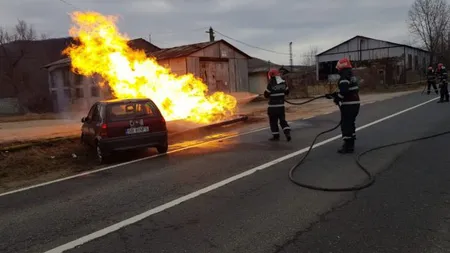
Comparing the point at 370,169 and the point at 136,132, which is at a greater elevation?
the point at 136,132

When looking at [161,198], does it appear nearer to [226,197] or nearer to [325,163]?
[226,197]

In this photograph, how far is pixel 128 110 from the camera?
8938 mm

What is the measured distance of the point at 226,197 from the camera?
17.5 feet

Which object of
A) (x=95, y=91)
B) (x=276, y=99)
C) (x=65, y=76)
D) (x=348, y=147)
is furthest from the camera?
(x=65, y=76)

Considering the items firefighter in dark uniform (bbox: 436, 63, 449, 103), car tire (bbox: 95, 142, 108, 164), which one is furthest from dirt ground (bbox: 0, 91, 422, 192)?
firefighter in dark uniform (bbox: 436, 63, 449, 103)

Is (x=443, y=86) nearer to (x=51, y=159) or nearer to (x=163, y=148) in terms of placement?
(x=163, y=148)

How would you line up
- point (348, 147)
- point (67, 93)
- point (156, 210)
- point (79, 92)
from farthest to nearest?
point (67, 93)
point (79, 92)
point (348, 147)
point (156, 210)

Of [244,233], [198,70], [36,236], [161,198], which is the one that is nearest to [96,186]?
[161,198]

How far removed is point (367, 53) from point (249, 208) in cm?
4962

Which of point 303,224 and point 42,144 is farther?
point 42,144

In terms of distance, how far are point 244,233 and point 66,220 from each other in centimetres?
228

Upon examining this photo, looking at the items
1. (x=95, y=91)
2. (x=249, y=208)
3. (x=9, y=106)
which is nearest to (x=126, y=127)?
(x=249, y=208)

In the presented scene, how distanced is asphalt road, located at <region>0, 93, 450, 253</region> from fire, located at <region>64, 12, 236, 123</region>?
7082 mm

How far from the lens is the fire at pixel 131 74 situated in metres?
14.0
